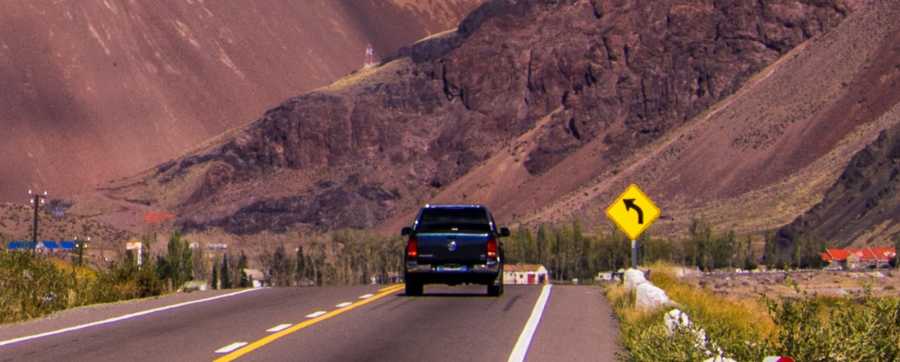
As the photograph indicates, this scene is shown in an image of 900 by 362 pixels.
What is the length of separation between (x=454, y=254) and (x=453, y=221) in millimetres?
930

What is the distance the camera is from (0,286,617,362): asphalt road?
58.2 feet

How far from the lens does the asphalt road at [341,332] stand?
58.2ft

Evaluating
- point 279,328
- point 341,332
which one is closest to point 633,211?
point 279,328

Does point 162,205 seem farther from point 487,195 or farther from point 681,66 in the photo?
point 681,66

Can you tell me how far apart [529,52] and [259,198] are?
39914 mm

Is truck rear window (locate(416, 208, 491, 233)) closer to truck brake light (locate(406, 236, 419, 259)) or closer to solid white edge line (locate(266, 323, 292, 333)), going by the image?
truck brake light (locate(406, 236, 419, 259))

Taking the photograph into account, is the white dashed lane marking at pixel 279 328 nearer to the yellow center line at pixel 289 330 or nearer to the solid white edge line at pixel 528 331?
the yellow center line at pixel 289 330

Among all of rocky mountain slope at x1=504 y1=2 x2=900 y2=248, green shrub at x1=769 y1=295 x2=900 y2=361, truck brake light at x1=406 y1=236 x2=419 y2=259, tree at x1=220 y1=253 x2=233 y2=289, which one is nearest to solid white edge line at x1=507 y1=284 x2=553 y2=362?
truck brake light at x1=406 y1=236 x2=419 y2=259

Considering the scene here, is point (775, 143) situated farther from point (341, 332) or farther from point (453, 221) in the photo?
point (341, 332)

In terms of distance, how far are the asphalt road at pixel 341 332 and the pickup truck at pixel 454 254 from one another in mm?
471

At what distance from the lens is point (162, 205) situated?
199 metres

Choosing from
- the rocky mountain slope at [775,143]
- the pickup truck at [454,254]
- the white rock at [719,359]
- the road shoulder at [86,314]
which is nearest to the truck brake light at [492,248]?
the pickup truck at [454,254]

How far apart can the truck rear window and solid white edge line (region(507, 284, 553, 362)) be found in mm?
1913

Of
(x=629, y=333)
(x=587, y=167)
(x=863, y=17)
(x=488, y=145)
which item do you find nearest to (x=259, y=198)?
(x=488, y=145)
